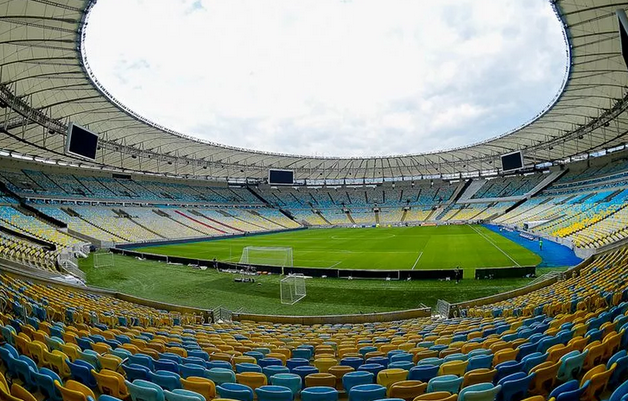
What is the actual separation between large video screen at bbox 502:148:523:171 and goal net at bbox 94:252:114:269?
45.3m

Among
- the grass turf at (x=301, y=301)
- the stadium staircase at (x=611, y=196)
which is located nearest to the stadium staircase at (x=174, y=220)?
the grass turf at (x=301, y=301)

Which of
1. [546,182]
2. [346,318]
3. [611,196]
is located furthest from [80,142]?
[546,182]

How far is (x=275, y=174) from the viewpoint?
5706 cm

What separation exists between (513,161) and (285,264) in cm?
3379

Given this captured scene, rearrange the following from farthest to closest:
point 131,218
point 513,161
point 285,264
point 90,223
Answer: point 131,218 < point 513,161 < point 90,223 < point 285,264

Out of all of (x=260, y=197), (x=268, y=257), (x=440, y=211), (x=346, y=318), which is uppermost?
(x=260, y=197)

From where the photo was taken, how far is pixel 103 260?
29.6 metres

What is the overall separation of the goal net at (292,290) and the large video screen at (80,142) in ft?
53.9

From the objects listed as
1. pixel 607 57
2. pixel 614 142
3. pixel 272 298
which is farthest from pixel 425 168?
pixel 272 298

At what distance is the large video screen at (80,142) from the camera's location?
912 inches

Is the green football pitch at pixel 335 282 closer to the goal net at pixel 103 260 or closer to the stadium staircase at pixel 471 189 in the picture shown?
the goal net at pixel 103 260

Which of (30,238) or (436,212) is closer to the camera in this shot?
(30,238)

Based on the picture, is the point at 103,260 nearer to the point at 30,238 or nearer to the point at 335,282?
the point at 30,238

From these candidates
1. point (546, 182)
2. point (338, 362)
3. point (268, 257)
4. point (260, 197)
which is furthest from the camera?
point (260, 197)
